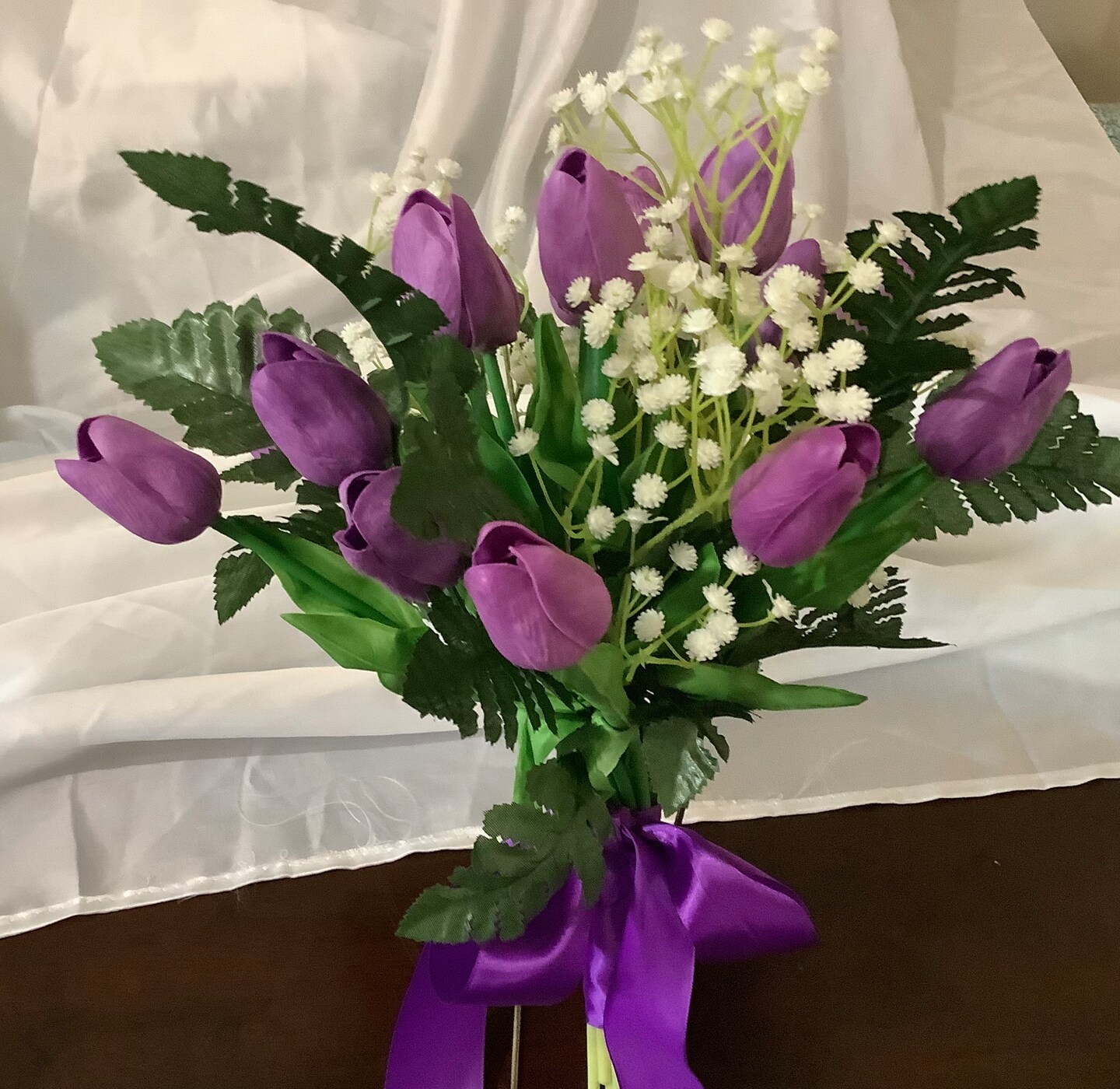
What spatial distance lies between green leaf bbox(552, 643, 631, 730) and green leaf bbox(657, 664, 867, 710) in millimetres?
21

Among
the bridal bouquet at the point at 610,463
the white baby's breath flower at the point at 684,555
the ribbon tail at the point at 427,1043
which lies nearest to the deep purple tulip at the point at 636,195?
the bridal bouquet at the point at 610,463

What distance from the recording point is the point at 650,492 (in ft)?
0.95

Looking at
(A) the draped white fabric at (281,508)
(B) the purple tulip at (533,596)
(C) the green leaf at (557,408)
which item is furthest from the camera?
(A) the draped white fabric at (281,508)

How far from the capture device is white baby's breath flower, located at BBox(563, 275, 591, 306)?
0.30 metres

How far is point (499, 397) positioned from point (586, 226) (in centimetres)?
8

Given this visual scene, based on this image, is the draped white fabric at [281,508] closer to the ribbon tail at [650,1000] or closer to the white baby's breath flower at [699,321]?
the ribbon tail at [650,1000]

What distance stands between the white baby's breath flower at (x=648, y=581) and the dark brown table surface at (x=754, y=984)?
0.31 metres

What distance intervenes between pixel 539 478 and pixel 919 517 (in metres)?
0.14

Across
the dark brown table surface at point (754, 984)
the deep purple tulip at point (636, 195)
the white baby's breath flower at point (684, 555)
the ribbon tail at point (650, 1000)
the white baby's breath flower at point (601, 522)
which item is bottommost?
the dark brown table surface at point (754, 984)

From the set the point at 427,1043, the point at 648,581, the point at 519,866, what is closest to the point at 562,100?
the point at 648,581

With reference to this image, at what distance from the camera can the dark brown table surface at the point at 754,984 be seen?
0.50 m

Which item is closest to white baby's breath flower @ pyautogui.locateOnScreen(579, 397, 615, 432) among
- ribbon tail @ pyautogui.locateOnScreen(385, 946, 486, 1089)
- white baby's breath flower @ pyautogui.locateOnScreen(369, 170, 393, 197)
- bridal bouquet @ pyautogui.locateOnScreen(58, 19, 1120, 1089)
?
bridal bouquet @ pyautogui.locateOnScreen(58, 19, 1120, 1089)

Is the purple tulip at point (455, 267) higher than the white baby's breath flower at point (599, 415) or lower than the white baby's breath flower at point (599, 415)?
higher

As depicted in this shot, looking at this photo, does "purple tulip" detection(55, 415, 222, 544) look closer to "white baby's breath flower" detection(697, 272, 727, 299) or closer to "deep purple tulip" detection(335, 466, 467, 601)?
"deep purple tulip" detection(335, 466, 467, 601)
